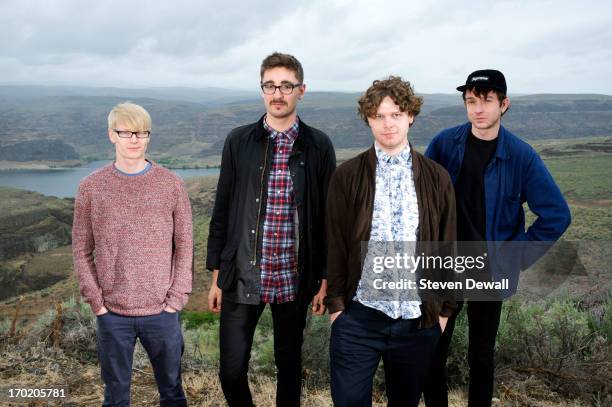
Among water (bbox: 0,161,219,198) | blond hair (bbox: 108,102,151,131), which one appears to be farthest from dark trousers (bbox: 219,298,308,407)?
water (bbox: 0,161,219,198)

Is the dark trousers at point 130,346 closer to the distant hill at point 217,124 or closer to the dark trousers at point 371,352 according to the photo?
the dark trousers at point 371,352

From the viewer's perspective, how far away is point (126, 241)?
2455mm

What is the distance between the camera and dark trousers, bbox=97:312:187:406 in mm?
2480

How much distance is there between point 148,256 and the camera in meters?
2.48

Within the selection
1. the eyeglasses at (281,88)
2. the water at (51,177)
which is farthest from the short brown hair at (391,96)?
the water at (51,177)

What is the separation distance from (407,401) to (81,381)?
2.62m

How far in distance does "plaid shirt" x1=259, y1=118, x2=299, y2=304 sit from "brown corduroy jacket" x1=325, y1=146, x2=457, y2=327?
0.35 metres

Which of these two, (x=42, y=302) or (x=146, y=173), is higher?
(x=146, y=173)

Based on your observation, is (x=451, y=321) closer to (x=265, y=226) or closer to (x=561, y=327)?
(x=265, y=226)

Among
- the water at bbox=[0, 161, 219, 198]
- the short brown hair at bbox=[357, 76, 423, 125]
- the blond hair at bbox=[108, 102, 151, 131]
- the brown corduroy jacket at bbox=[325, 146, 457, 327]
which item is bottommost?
the water at bbox=[0, 161, 219, 198]

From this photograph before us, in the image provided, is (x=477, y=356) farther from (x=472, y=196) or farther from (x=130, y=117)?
(x=130, y=117)

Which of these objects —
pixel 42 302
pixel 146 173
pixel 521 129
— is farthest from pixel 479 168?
pixel 521 129

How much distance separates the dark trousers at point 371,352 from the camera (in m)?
2.25

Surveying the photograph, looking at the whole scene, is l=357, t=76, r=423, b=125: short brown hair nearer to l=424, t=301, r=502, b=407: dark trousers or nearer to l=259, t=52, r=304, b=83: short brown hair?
l=259, t=52, r=304, b=83: short brown hair
